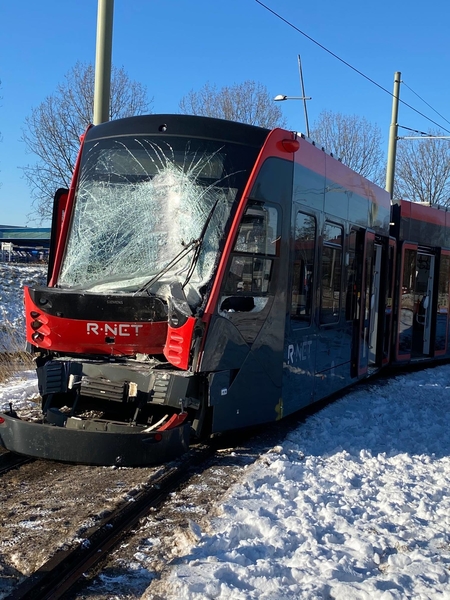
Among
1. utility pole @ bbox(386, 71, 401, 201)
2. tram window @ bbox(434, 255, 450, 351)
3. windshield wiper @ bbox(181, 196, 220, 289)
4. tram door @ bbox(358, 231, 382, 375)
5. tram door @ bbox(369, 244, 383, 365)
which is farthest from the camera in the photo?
utility pole @ bbox(386, 71, 401, 201)

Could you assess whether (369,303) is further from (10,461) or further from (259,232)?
(10,461)

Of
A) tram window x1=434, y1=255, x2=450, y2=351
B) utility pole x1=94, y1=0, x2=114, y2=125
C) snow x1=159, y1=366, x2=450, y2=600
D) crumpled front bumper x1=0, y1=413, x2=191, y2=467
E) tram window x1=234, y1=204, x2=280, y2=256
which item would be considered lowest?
snow x1=159, y1=366, x2=450, y2=600

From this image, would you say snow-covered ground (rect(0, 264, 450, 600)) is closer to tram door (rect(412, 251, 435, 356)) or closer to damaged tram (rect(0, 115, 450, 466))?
damaged tram (rect(0, 115, 450, 466))

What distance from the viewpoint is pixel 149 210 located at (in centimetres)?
639

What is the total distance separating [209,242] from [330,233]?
238cm

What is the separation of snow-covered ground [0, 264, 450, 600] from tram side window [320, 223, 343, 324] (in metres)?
1.36

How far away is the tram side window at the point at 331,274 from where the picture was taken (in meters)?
7.73

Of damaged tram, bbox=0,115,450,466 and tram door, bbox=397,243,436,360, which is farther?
tram door, bbox=397,243,436,360

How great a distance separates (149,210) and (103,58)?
388 centimetres

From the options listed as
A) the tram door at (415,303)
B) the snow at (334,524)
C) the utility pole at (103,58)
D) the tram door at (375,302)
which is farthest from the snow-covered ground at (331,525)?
the utility pole at (103,58)

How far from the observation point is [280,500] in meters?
5.03

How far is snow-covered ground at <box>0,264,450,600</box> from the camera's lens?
11.9 feet

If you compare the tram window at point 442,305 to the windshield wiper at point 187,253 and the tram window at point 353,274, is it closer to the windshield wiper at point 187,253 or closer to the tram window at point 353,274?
the tram window at point 353,274

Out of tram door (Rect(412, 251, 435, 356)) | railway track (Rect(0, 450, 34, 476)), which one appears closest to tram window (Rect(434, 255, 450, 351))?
tram door (Rect(412, 251, 435, 356))
